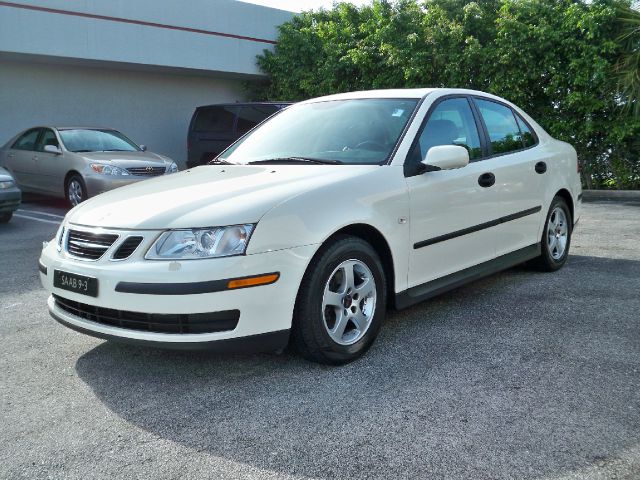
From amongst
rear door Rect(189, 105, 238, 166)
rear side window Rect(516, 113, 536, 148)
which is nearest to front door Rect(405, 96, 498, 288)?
rear side window Rect(516, 113, 536, 148)

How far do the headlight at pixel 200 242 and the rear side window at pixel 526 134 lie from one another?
121 inches

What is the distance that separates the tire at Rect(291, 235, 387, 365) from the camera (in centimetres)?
350

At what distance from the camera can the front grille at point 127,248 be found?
338 cm

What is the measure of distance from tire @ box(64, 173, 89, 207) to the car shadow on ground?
702 centimetres

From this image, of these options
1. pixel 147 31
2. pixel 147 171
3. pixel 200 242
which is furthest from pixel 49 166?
pixel 200 242

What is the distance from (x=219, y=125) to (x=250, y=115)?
0.85 m

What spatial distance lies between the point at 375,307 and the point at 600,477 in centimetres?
162

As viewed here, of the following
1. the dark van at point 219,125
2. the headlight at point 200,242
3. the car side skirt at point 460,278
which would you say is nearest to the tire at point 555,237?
the car side skirt at point 460,278

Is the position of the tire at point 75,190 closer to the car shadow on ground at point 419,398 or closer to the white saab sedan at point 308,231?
the white saab sedan at point 308,231

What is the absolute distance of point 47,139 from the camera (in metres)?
11.4

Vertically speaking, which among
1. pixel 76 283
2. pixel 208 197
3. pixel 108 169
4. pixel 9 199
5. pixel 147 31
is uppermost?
pixel 147 31

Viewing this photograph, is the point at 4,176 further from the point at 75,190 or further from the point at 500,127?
the point at 500,127

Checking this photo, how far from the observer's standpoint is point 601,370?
141 inches

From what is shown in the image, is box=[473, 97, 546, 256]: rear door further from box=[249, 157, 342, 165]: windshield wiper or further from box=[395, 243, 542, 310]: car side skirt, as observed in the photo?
box=[249, 157, 342, 165]: windshield wiper
